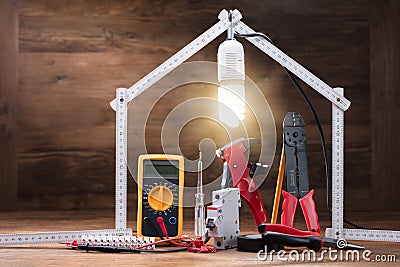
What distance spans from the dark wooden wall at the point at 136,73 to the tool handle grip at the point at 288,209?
100cm

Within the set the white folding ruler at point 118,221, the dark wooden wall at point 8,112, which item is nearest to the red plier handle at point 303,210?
the white folding ruler at point 118,221

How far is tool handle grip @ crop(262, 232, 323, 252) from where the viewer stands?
1.57m

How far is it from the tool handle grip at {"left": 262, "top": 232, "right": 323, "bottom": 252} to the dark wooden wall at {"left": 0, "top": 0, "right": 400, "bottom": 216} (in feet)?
3.98

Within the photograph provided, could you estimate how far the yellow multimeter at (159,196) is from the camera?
1796mm

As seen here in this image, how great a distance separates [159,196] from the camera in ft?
5.92

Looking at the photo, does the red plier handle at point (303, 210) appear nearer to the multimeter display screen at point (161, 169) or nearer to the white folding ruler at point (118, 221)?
the multimeter display screen at point (161, 169)

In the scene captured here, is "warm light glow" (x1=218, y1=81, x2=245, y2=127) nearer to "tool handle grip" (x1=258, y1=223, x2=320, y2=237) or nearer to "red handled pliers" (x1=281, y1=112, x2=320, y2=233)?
"red handled pliers" (x1=281, y1=112, x2=320, y2=233)

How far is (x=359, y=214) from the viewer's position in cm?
270

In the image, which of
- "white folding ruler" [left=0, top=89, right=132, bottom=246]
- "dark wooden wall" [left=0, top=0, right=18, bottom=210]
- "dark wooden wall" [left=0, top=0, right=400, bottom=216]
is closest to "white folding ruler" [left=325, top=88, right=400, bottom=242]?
"white folding ruler" [left=0, top=89, right=132, bottom=246]

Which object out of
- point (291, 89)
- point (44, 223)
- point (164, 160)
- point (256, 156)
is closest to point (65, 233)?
point (164, 160)

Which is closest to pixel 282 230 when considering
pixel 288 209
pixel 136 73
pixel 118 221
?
pixel 288 209

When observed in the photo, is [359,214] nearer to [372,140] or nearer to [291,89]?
[372,140]

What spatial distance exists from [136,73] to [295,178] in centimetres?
118

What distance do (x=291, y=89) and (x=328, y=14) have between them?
344mm
